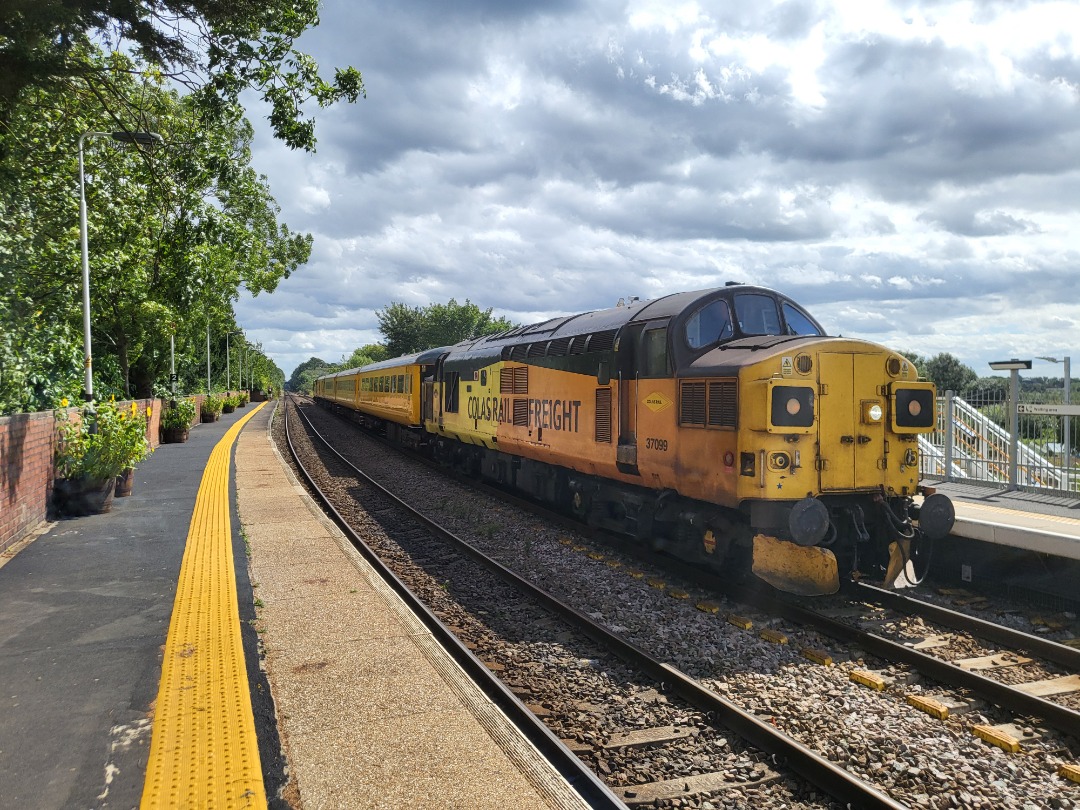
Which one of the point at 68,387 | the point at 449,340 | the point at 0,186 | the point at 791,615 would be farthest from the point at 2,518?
the point at 449,340

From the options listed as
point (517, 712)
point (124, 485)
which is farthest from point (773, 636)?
point (124, 485)

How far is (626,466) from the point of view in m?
8.71

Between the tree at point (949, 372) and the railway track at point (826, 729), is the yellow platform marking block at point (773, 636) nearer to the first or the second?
the railway track at point (826, 729)

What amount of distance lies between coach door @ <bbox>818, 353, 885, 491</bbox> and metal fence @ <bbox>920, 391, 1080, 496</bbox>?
5.51m

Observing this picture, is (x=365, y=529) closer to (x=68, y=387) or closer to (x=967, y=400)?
(x=68, y=387)

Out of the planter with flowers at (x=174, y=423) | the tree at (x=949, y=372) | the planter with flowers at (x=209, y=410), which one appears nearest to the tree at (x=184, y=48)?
the planter with flowers at (x=174, y=423)

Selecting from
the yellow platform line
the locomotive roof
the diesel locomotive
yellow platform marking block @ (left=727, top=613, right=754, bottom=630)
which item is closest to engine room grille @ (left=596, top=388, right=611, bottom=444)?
the diesel locomotive

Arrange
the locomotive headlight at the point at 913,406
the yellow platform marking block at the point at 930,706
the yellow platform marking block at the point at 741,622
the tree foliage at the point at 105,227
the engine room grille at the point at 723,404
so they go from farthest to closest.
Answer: the tree foliage at the point at 105,227 → the locomotive headlight at the point at 913,406 → the engine room grille at the point at 723,404 → the yellow platform marking block at the point at 741,622 → the yellow platform marking block at the point at 930,706

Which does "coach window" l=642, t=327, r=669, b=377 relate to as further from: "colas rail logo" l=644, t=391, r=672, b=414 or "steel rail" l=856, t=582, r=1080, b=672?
"steel rail" l=856, t=582, r=1080, b=672

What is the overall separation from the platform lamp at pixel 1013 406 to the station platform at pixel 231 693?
1005 centimetres

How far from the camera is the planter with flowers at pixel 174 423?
2438 centimetres

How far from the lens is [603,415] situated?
363 inches

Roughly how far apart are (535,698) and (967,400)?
1073 cm

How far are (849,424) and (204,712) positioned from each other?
6.04m
